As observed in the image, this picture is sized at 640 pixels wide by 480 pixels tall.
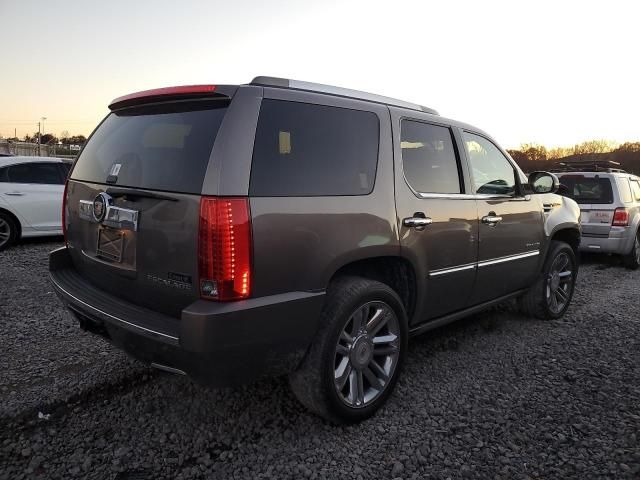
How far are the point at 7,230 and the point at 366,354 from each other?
7.15 metres

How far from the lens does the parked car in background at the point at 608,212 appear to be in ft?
24.9

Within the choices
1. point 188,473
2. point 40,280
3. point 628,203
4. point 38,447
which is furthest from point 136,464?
point 628,203

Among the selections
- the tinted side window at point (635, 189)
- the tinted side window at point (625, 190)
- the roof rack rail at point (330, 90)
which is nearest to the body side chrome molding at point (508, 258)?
the roof rack rail at point (330, 90)

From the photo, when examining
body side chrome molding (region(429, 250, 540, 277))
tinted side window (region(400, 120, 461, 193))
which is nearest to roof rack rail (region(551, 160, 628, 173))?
body side chrome molding (region(429, 250, 540, 277))

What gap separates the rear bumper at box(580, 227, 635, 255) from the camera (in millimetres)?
7590

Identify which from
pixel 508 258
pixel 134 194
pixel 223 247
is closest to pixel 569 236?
pixel 508 258

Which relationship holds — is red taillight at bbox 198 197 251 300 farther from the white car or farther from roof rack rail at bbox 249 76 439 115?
the white car

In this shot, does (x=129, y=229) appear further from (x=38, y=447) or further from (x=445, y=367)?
(x=445, y=367)

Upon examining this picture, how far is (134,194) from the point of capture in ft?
7.68

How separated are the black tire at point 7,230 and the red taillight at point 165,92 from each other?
5907 millimetres

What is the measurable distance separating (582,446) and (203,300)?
2.20 m

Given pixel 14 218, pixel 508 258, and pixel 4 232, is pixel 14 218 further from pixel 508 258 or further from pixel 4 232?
pixel 508 258

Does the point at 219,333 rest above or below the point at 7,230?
above

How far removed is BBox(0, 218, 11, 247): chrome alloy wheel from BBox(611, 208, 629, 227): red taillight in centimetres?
A: 981
